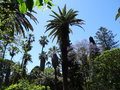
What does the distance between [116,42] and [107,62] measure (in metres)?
26.2

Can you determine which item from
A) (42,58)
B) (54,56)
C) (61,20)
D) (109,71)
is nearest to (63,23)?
(61,20)

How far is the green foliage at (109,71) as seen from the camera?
19234 mm

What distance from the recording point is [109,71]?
20.3 m

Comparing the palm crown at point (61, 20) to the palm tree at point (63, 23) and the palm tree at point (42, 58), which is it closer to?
the palm tree at point (63, 23)

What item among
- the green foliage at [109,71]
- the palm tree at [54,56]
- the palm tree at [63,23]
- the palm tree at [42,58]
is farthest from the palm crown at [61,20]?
the palm tree at [42,58]

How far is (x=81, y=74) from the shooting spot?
35.3 m

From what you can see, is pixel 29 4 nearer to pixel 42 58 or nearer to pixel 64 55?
pixel 64 55

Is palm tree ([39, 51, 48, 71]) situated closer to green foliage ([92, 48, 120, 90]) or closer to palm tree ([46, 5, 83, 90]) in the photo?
palm tree ([46, 5, 83, 90])

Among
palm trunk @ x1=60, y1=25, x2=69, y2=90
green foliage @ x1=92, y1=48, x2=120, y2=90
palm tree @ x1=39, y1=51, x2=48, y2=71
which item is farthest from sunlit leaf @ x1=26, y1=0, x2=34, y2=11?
palm tree @ x1=39, y1=51, x2=48, y2=71

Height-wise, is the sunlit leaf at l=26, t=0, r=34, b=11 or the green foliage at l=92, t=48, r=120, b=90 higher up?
the green foliage at l=92, t=48, r=120, b=90

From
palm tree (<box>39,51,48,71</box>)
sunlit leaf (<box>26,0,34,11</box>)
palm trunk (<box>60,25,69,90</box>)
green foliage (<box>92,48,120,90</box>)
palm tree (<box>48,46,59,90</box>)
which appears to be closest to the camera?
sunlit leaf (<box>26,0,34,11</box>)

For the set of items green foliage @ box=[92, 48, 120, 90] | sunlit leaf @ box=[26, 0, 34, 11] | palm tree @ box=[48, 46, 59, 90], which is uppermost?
palm tree @ box=[48, 46, 59, 90]

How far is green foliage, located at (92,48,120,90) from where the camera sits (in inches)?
757

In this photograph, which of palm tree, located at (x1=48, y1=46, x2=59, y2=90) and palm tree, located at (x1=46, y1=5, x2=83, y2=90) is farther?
palm tree, located at (x1=48, y1=46, x2=59, y2=90)
